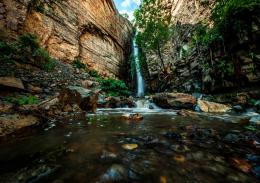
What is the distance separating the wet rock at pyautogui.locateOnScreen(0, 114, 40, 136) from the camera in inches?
94.5

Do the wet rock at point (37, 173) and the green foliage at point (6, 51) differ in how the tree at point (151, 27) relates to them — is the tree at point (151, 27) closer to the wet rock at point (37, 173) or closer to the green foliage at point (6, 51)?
the green foliage at point (6, 51)

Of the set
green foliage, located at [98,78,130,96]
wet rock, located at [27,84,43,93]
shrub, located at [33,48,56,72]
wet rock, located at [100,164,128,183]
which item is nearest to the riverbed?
wet rock, located at [100,164,128,183]

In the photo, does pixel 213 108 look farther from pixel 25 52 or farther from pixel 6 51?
pixel 6 51

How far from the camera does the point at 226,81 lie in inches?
340

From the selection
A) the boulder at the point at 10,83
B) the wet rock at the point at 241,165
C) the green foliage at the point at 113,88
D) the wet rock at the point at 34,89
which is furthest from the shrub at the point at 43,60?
the wet rock at the point at 241,165

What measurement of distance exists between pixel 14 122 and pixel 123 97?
7282 millimetres

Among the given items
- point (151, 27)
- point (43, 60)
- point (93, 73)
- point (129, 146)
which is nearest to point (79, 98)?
point (129, 146)

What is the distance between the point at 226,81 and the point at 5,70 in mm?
10282

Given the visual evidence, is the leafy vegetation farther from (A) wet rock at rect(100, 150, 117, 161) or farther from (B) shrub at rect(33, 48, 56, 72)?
(A) wet rock at rect(100, 150, 117, 161)

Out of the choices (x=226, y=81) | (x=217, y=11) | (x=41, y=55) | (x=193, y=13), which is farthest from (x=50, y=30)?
(x=193, y=13)

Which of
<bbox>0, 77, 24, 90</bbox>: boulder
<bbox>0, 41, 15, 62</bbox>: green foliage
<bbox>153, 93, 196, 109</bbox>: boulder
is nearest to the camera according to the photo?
<bbox>0, 77, 24, 90</bbox>: boulder

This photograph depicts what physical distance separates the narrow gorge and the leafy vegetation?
0.17 ft

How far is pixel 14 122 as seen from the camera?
2652 mm

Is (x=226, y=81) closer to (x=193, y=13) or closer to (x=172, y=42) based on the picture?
(x=172, y=42)
